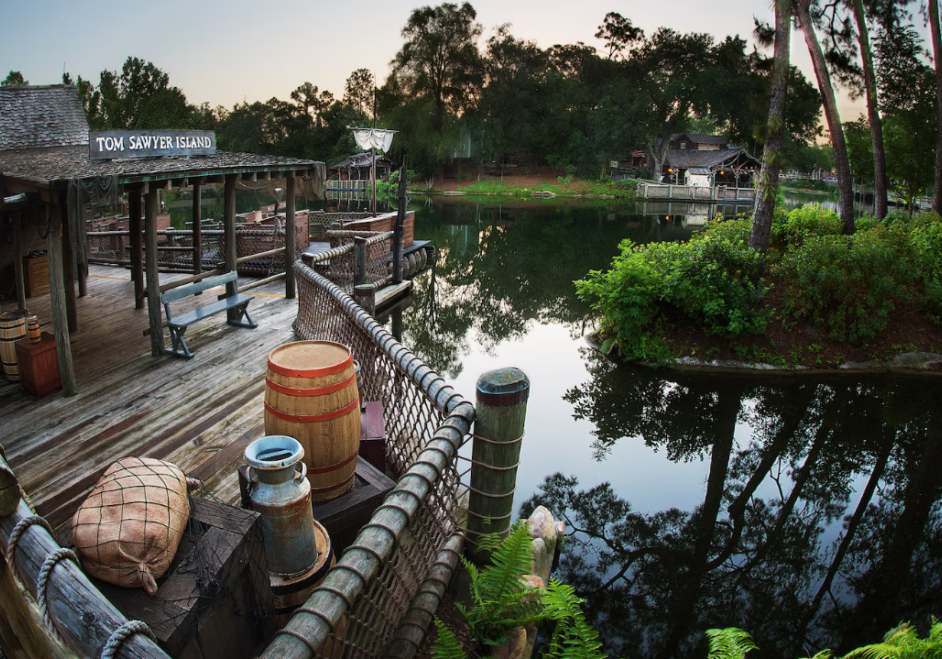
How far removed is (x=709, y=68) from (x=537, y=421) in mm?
57506

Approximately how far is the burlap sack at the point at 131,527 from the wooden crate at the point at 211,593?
49mm

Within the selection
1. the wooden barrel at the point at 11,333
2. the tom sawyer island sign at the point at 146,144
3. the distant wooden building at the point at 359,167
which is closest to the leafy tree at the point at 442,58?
the distant wooden building at the point at 359,167

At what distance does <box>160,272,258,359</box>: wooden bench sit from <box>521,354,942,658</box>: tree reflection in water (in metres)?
4.57

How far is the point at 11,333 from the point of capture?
603 centimetres

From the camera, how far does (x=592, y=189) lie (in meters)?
52.7

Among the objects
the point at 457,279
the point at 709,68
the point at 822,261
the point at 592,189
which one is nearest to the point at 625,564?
the point at 822,261

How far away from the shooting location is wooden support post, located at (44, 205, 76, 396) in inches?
221

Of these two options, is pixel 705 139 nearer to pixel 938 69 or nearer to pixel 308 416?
pixel 938 69

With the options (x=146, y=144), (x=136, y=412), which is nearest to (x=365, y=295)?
(x=136, y=412)

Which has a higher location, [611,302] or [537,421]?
[611,302]

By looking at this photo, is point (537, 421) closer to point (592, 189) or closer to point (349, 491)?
point (349, 491)

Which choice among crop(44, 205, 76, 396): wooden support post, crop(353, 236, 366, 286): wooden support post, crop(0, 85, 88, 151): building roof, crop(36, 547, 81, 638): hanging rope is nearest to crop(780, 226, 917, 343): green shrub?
crop(353, 236, 366, 286): wooden support post

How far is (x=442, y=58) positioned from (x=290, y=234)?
55.4 metres

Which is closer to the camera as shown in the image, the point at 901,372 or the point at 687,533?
the point at 687,533
